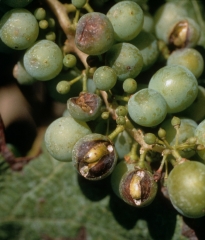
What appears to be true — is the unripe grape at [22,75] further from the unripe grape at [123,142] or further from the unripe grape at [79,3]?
the unripe grape at [123,142]

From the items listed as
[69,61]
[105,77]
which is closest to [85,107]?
[105,77]

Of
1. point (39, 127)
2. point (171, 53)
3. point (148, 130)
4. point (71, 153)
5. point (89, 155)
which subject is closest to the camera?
point (89, 155)

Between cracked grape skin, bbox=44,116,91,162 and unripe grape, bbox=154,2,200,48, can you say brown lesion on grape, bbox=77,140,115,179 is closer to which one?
cracked grape skin, bbox=44,116,91,162

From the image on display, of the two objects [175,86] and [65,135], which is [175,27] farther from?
[65,135]

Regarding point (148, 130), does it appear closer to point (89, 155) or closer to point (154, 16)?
point (89, 155)

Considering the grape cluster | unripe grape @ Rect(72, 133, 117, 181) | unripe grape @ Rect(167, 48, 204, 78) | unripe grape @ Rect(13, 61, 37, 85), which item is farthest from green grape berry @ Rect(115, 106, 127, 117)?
unripe grape @ Rect(13, 61, 37, 85)

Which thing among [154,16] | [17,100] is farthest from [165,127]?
[17,100]

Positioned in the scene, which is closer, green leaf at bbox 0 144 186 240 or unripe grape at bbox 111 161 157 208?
unripe grape at bbox 111 161 157 208
